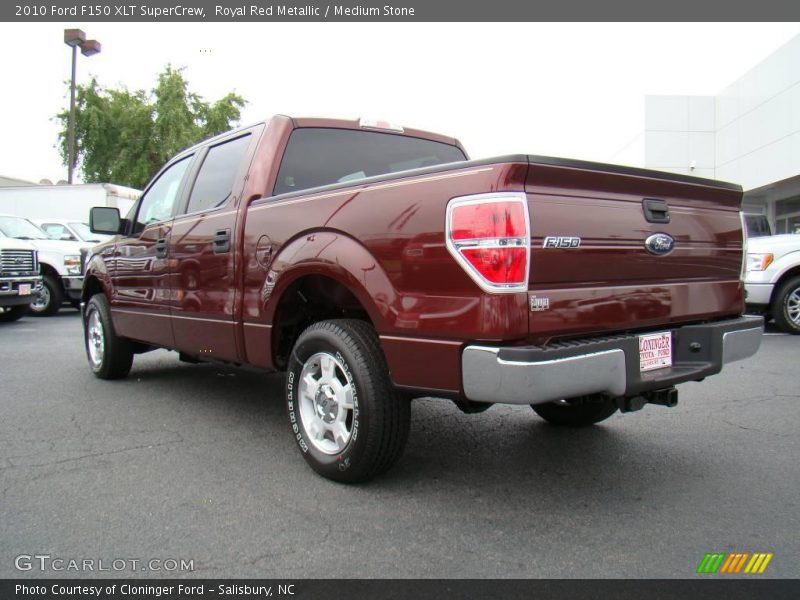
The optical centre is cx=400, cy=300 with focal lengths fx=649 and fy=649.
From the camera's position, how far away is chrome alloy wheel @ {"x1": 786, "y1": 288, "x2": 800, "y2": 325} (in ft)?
28.7

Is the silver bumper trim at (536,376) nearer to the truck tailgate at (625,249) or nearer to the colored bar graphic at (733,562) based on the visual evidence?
the truck tailgate at (625,249)

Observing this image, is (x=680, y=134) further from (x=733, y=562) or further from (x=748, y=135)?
(x=733, y=562)

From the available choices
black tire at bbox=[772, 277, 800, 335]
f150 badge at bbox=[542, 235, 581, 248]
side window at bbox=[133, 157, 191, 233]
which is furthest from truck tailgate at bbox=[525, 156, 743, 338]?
black tire at bbox=[772, 277, 800, 335]

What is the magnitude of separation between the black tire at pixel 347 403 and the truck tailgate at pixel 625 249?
0.84m

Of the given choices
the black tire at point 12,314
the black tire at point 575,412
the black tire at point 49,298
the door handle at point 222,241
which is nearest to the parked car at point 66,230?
the black tire at point 49,298

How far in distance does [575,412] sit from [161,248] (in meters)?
3.13

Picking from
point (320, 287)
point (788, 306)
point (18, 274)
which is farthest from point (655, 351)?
point (18, 274)

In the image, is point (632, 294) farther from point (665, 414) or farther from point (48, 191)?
point (48, 191)

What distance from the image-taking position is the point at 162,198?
530 centimetres

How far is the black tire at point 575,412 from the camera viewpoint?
412 centimetres

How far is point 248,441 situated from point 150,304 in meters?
1.54

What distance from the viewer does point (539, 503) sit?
3.08m

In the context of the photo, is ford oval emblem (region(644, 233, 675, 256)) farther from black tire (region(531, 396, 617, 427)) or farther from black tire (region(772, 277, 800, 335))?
black tire (region(772, 277, 800, 335))

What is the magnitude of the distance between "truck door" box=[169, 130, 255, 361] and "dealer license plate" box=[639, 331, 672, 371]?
235 cm
